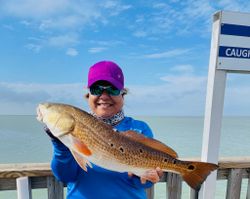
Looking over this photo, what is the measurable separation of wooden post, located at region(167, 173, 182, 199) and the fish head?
1.33 meters

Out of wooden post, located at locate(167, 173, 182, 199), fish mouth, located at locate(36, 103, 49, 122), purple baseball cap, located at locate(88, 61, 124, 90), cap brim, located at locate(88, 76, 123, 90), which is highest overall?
purple baseball cap, located at locate(88, 61, 124, 90)

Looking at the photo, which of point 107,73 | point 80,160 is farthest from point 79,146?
point 107,73

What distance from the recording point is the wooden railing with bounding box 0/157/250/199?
7.58 feet

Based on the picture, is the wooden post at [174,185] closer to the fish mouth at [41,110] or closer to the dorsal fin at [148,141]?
the dorsal fin at [148,141]

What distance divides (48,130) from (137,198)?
74cm

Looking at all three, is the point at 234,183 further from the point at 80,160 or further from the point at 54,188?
the point at 80,160

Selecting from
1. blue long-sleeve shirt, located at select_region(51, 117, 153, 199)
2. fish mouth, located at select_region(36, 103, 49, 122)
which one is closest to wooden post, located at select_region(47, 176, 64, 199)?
blue long-sleeve shirt, located at select_region(51, 117, 153, 199)

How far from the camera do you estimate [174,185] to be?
8.44ft

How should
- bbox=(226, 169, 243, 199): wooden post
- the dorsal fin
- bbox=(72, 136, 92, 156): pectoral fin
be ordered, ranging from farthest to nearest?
bbox=(226, 169, 243, 199): wooden post → the dorsal fin → bbox=(72, 136, 92, 156): pectoral fin

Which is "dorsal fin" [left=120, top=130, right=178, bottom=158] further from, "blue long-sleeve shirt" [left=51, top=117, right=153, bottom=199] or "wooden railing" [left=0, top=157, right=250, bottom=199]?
"wooden railing" [left=0, top=157, right=250, bottom=199]

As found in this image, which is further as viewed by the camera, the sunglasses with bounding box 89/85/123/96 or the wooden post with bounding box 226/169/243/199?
the wooden post with bounding box 226/169/243/199

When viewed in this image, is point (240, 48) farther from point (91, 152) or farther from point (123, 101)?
point (91, 152)

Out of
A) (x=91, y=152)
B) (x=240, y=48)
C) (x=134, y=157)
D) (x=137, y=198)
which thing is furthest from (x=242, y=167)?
(x=91, y=152)

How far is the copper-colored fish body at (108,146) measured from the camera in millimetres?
1501
